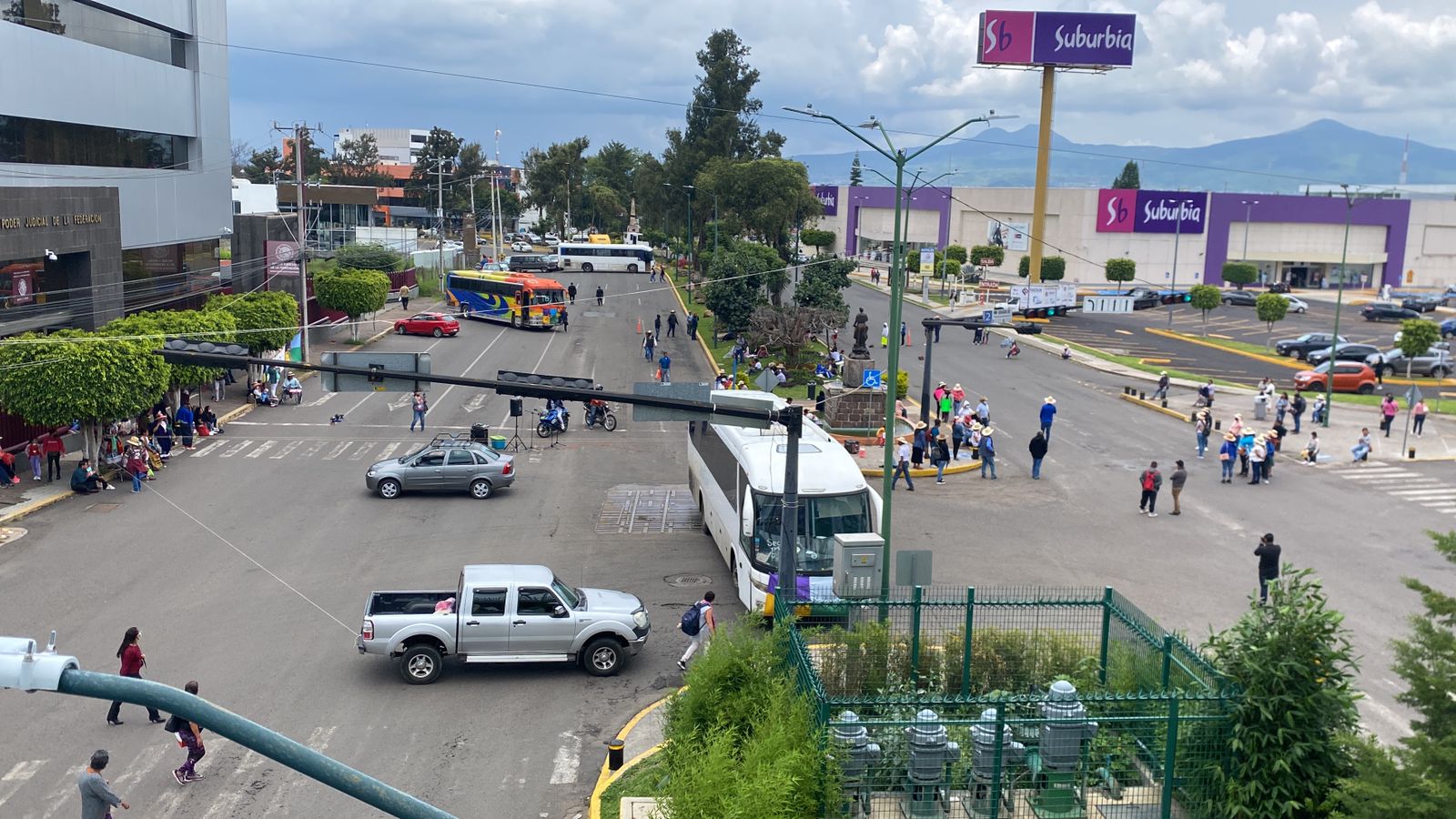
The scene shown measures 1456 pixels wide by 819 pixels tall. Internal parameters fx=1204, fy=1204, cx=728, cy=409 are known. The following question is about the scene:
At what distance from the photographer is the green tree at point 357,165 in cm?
14100

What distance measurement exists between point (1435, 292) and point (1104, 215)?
27.4 meters

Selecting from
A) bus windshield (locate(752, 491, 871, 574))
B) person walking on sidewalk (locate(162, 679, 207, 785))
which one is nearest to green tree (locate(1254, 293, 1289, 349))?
bus windshield (locate(752, 491, 871, 574))

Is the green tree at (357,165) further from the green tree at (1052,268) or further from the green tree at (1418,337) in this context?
the green tree at (1418,337)

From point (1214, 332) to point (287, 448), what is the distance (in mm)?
54470

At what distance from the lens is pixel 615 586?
21344 mm

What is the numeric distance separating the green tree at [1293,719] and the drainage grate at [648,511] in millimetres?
15443

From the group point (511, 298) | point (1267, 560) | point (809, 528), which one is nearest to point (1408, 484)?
point (1267, 560)

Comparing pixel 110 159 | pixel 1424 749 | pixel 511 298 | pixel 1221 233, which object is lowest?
pixel 511 298

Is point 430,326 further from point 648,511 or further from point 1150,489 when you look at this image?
point 1150,489

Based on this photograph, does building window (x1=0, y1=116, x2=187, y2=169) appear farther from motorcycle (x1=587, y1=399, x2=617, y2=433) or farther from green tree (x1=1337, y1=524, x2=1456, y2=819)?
green tree (x1=1337, y1=524, x2=1456, y2=819)

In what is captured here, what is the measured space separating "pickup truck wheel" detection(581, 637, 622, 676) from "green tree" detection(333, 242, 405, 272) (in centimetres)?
5725

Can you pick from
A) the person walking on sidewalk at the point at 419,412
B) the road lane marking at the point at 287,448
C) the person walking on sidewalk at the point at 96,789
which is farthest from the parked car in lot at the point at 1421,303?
the person walking on sidewalk at the point at 96,789

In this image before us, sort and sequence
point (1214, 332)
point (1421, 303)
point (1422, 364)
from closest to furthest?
point (1422, 364)
point (1214, 332)
point (1421, 303)

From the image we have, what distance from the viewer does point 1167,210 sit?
9112 centimetres
